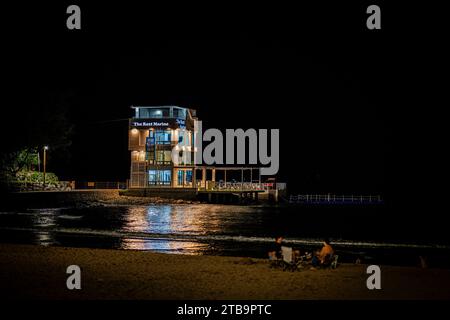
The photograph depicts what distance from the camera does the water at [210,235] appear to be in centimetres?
2383

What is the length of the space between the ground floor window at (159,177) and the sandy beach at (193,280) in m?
46.6

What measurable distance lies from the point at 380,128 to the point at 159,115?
10459 cm

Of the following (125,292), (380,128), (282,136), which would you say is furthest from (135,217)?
(380,128)

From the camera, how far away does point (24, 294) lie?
12070 millimetres

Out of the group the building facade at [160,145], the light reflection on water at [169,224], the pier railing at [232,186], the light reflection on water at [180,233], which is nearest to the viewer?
the light reflection on water at [180,233]

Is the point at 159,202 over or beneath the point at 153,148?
beneath

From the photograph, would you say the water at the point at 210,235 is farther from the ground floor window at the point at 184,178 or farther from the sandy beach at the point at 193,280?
the ground floor window at the point at 184,178

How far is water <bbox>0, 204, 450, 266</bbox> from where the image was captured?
23.8m

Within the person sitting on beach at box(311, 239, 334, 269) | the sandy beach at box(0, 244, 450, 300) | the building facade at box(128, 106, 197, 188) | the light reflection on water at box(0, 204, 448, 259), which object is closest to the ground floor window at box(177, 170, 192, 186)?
the building facade at box(128, 106, 197, 188)

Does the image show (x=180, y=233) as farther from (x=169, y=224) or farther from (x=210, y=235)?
(x=169, y=224)

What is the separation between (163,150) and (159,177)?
3.33 metres

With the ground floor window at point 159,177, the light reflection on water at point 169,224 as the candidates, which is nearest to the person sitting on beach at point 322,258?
the light reflection on water at point 169,224
